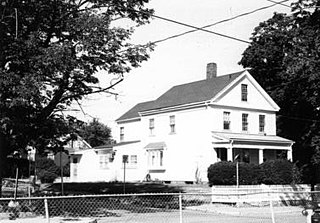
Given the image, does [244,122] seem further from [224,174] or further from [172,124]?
[224,174]

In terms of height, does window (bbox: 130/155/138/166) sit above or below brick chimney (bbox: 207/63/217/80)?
below

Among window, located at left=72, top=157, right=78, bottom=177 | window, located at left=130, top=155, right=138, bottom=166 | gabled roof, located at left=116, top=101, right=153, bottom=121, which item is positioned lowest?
window, located at left=72, top=157, right=78, bottom=177

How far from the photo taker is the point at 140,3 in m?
23.4

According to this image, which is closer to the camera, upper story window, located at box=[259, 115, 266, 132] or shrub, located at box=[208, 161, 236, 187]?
shrub, located at box=[208, 161, 236, 187]

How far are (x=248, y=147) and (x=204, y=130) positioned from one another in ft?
11.7

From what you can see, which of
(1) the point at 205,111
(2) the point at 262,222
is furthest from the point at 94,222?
(1) the point at 205,111

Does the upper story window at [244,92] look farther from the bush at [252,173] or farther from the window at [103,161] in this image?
the window at [103,161]

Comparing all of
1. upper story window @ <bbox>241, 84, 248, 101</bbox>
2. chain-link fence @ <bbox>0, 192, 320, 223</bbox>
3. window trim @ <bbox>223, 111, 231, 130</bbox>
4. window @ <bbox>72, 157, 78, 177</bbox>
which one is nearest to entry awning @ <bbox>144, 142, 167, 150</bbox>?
window trim @ <bbox>223, 111, 231, 130</bbox>

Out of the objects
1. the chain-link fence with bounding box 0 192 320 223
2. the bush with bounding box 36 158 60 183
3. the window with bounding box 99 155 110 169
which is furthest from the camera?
the bush with bounding box 36 158 60 183

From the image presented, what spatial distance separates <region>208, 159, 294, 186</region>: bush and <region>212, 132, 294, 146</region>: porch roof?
3950 mm

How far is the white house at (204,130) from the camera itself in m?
38.0

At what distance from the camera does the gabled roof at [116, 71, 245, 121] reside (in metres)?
39.3

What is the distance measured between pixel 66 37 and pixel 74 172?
124 ft

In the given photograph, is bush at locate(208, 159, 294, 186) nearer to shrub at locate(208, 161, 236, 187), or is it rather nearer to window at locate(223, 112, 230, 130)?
shrub at locate(208, 161, 236, 187)
